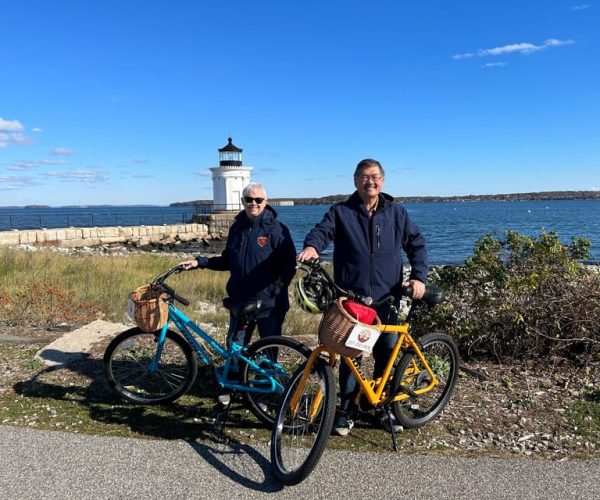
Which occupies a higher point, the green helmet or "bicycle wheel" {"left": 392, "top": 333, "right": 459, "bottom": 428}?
the green helmet

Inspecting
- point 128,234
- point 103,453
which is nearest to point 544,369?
point 103,453

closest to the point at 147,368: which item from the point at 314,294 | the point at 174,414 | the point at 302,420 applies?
the point at 174,414

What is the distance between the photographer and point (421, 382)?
4.63 metres

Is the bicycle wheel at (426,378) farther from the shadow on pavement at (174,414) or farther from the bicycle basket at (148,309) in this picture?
the bicycle basket at (148,309)

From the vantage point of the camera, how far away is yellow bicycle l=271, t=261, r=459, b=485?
3.60 metres

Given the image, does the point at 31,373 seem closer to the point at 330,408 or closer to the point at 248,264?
the point at 248,264

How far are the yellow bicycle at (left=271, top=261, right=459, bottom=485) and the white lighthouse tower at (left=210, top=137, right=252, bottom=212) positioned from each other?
4362 cm

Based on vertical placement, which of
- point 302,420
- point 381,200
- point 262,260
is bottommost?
point 302,420

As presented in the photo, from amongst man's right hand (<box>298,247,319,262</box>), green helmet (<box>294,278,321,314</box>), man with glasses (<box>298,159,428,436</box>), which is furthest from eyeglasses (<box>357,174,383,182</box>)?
green helmet (<box>294,278,321,314</box>)

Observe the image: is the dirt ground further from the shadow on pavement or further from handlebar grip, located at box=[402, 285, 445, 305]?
handlebar grip, located at box=[402, 285, 445, 305]

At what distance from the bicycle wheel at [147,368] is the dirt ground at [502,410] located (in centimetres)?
35

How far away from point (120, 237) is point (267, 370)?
42103 millimetres

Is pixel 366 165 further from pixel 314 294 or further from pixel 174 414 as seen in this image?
pixel 174 414

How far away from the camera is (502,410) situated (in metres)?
4.83
